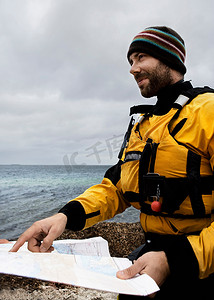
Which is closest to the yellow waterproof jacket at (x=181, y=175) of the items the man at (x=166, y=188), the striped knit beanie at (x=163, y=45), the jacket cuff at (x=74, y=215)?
the man at (x=166, y=188)

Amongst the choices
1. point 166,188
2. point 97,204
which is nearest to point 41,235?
point 97,204

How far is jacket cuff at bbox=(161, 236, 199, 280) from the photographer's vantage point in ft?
4.14

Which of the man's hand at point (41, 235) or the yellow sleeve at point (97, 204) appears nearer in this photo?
the man's hand at point (41, 235)

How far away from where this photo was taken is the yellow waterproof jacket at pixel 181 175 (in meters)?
1.48

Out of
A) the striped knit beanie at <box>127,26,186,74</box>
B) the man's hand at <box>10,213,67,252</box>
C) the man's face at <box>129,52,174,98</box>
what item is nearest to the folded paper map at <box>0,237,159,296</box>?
the man's hand at <box>10,213,67,252</box>

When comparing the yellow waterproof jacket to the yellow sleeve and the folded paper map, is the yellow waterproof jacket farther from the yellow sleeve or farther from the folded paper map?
the folded paper map

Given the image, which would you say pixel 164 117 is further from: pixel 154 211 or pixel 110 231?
pixel 110 231

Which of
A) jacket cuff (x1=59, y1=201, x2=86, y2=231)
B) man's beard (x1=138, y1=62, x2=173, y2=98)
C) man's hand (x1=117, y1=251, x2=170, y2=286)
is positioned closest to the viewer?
man's hand (x1=117, y1=251, x2=170, y2=286)

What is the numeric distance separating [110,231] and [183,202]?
507 centimetres

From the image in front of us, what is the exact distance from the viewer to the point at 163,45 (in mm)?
2117

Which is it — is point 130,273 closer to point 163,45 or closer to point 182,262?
point 182,262

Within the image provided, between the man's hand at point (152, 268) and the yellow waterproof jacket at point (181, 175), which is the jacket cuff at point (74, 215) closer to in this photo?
the yellow waterproof jacket at point (181, 175)

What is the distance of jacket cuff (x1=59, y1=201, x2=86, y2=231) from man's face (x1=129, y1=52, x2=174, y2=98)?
1229 mm

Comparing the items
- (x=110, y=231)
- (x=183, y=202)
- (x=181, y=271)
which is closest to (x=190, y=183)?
(x=183, y=202)
